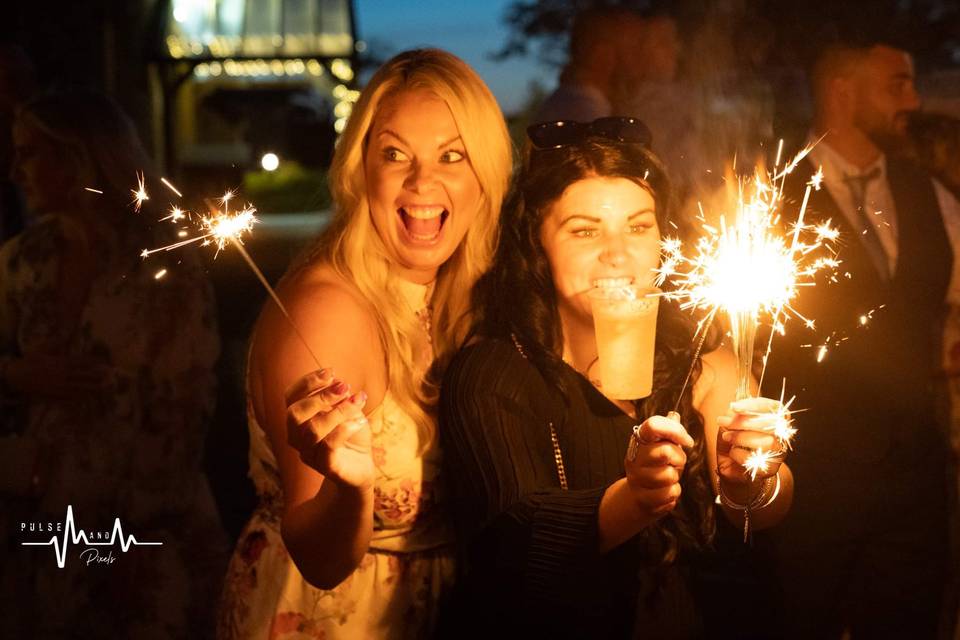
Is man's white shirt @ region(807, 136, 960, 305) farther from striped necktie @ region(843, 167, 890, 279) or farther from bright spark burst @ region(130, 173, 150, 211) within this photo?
bright spark burst @ region(130, 173, 150, 211)

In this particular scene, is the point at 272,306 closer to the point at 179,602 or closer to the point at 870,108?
the point at 179,602

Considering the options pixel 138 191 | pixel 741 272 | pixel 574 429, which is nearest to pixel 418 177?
pixel 574 429

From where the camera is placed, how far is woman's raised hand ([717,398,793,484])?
205 centimetres

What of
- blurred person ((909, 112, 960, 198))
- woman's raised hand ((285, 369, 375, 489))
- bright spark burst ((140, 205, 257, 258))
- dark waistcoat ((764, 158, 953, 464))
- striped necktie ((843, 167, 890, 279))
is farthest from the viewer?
blurred person ((909, 112, 960, 198))

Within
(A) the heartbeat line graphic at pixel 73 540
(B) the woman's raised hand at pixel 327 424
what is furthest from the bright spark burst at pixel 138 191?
(B) the woman's raised hand at pixel 327 424

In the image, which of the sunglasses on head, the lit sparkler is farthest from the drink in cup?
the sunglasses on head

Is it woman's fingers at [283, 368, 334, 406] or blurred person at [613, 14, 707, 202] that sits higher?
blurred person at [613, 14, 707, 202]

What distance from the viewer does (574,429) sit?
245 centimetres

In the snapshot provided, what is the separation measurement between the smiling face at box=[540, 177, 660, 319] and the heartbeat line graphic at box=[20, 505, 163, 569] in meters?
1.97

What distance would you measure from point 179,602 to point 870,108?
2.99 metres

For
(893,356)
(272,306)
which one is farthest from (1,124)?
(893,356)

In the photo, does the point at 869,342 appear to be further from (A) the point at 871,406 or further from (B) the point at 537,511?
(B) the point at 537,511

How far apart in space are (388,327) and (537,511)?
2.00 ft

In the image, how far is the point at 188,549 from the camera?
3723 mm
